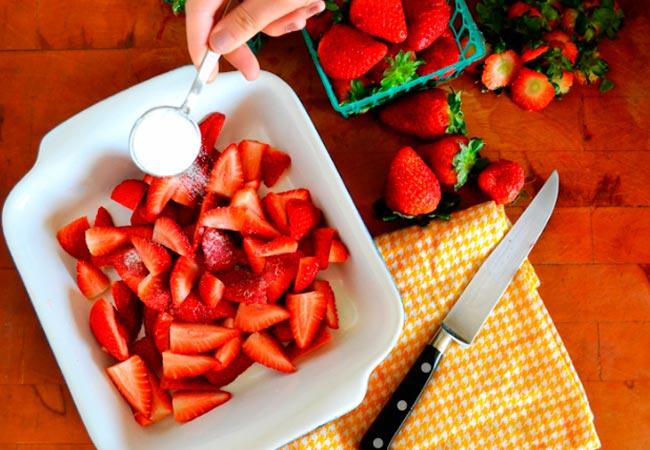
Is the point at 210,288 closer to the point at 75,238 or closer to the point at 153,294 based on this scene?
the point at 153,294

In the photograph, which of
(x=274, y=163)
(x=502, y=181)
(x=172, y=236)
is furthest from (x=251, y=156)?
(x=502, y=181)

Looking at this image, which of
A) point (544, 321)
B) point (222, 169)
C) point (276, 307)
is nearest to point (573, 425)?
point (544, 321)

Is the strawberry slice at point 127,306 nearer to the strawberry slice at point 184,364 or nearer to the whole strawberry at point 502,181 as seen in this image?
the strawberry slice at point 184,364

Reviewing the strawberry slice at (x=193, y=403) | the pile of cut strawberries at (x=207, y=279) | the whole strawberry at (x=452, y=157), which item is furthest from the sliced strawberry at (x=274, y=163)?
the strawberry slice at (x=193, y=403)

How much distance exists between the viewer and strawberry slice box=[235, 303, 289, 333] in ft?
3.45

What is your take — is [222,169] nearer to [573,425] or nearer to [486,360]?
[486,360]

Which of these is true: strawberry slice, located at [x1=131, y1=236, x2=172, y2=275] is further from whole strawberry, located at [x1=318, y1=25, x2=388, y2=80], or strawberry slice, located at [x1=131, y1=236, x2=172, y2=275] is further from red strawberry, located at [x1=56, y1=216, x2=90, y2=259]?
whole strawberry, located at [x1=318, y1=25, x2=388, y2=80]

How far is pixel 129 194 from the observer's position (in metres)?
1.10

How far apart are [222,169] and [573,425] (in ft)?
2.09

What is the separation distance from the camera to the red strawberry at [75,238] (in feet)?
3.57

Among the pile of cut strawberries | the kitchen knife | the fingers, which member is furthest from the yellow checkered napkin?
the fingers

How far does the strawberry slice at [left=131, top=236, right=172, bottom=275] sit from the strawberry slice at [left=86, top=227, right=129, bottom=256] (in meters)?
0.03

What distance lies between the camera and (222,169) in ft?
3.53

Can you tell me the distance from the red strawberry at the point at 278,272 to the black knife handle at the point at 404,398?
8.9 inches
